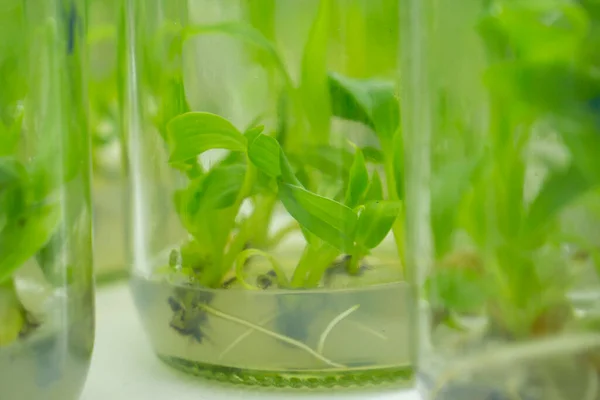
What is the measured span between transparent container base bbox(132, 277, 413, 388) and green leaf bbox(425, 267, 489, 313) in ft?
0.17

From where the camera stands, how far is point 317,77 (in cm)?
38

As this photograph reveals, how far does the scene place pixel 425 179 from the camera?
0.32 meters

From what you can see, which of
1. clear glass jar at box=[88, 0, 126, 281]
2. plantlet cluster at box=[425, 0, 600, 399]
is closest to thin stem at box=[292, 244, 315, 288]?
plantlet cluster at box=[425, 0, 600, 399]

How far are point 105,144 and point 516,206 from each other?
1.55ft

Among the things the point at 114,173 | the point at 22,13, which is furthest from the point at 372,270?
the point at 114,173

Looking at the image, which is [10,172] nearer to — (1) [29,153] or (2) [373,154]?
(1) [29,153]

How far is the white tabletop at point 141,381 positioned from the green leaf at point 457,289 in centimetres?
10

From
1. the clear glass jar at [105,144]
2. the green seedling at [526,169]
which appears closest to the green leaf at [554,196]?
the green seedling at [526,169]

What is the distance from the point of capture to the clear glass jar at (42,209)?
32 cm

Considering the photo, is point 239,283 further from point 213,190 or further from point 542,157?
point 542,157

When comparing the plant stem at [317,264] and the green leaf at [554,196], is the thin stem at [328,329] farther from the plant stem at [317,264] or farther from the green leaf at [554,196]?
the green leaf at [554,196]

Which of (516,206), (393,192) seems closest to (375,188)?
(393,192)

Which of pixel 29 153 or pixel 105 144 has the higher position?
pixel 29 153

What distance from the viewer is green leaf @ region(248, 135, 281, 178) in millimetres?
356
